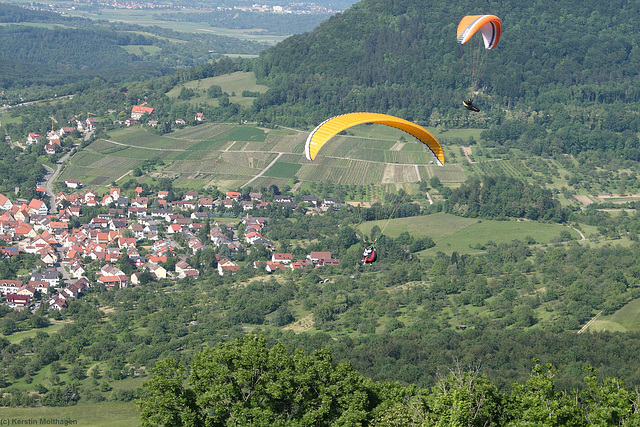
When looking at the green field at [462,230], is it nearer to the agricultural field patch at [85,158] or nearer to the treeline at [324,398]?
the agricultural field patch at [85,158]

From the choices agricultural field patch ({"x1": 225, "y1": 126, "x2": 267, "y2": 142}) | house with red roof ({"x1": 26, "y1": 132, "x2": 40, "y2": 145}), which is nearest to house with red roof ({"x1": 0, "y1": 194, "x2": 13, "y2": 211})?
house with red roof ({"x1": 26, "y1": 132, "x2": 40, "y2": 145})

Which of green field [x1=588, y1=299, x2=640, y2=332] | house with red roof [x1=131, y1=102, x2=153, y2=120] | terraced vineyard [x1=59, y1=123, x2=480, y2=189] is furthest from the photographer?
house with red roof [x1=131, y1=102, x2=153, y2=120]

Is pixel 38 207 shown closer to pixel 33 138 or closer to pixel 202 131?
pixel 33 138

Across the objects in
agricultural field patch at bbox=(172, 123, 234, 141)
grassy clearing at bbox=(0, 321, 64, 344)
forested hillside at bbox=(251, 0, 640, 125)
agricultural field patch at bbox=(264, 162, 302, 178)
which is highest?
Result: forested hillside at bbox=(251, 0, 640, 125)

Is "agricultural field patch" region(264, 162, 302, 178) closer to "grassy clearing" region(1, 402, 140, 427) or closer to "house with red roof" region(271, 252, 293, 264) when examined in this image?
"house with red roof" region(271, 252, 293, 264)

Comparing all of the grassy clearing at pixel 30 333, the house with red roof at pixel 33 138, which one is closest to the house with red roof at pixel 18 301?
the grassy clearing at pixel 30 333

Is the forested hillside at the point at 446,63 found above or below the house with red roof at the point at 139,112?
above

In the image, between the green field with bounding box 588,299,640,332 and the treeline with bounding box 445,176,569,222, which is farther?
the treeline with bounding box 445,176,569,222
